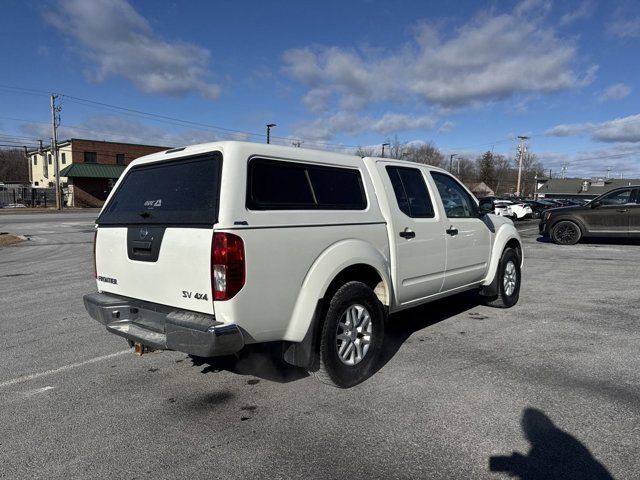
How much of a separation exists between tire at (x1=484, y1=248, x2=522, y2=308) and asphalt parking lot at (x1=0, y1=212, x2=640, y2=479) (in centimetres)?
51

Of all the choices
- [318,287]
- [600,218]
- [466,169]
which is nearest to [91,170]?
[600,218]

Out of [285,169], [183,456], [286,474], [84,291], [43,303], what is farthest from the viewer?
[84,291]

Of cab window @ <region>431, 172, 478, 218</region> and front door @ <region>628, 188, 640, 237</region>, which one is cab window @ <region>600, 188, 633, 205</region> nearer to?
front door @ <region>628, 188, 640, 237</region>

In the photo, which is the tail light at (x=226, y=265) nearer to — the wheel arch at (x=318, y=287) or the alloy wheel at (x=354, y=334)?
the wheel arch at (x=318, y=287)

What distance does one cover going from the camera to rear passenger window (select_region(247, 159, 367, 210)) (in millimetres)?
3289

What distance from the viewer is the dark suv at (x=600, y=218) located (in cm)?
1372

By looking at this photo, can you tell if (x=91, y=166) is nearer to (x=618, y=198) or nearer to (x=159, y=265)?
(x=618, y=198)

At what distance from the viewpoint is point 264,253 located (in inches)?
124

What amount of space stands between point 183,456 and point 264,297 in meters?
1.11

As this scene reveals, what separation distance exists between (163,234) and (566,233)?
14.7m

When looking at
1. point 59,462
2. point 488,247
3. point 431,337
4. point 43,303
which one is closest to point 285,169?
point 59,462

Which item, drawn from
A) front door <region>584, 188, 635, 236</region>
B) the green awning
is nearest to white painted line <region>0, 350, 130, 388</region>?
front door <region>584, 188, 635, 236</region>

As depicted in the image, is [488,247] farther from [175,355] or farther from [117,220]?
[117,220]

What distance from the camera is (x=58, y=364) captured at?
438 cm
